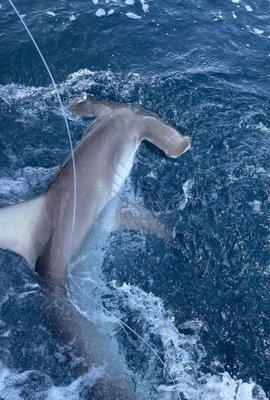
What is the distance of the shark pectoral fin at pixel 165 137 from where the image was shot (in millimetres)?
6668

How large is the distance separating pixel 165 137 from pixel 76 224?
2.01 meters

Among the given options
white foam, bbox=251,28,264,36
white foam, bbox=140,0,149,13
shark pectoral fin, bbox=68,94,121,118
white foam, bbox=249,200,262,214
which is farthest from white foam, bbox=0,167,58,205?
white foam, bbox=251,28,264,36

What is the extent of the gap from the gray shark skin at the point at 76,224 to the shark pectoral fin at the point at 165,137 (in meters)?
0.42

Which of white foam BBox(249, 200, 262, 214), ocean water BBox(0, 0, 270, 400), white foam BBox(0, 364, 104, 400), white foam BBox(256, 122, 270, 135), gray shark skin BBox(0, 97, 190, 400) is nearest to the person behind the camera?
white foam BBox(0, 364, 104, 400)

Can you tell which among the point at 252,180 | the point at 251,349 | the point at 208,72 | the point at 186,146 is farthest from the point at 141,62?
the point at 251,349

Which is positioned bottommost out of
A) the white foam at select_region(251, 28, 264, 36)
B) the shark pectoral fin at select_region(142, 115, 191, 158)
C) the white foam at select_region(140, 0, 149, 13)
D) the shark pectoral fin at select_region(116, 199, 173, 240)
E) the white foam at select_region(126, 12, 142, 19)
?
the shark pectoral fin at select_region(116, 199, 173, 240)

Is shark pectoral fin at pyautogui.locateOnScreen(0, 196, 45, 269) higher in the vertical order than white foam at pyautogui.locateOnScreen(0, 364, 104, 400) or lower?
higher

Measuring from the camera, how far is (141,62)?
8.69 metres

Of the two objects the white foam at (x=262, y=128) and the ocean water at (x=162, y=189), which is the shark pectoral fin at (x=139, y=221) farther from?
the white foam at (x=262, y=128)

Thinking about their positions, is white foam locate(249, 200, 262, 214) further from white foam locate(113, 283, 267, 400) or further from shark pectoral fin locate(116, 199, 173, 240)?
white foam locate(113, 283, 267, 400)

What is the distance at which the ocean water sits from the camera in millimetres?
5270

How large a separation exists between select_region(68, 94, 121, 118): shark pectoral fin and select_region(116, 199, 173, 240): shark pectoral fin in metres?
1.37

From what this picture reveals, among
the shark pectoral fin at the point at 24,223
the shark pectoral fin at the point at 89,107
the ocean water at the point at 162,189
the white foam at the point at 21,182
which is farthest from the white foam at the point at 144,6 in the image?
the shark pectoral fin at the point at 24,223

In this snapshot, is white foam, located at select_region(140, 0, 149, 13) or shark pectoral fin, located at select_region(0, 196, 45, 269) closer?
shark pectoral fin, located at select_region(0, 196, 45, 269)
